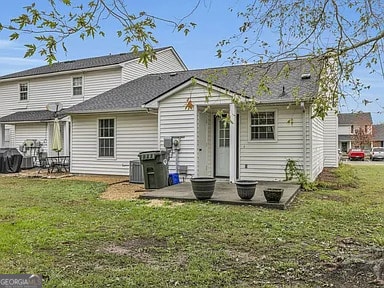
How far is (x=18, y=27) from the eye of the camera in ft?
9.53

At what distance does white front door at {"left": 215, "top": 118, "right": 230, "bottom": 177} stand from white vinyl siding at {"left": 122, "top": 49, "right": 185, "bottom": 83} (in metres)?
8.13

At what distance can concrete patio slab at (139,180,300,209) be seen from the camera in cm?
807

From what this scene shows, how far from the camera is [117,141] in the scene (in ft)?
47.8

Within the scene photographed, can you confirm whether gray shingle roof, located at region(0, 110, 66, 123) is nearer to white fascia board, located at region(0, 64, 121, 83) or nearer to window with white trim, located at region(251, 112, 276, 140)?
white fascia board, located at region(0, 64, 121, 83)

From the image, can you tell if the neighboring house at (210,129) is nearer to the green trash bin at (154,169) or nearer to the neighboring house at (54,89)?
the green trash bin at (154,169)

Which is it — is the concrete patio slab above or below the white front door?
below

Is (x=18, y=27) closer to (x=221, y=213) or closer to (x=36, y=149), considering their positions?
(x=221, y=213)

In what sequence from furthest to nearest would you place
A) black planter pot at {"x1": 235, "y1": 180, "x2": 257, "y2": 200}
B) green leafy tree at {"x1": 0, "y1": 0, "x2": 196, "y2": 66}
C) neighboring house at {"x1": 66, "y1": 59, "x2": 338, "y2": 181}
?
neighboring house at {"x1": 66, "y1": 59, "x2": 338, "y2": 181}
black planter pot at {"x1": 235, "y1": 180, "x2": 257, "y2": 200}
green leafy tree at {"x1": 0, "y1": 0, "x2": 196, "y2": 66}

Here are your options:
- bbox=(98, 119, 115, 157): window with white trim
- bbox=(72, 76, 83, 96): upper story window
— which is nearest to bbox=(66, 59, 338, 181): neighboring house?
bbox=(98, 119, 115, 157): window with white trim

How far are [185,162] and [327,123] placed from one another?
10.7 metres

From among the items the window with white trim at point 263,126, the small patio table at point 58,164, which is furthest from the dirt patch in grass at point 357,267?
the small patio table at point 58,164

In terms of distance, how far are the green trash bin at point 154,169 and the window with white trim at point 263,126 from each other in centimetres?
310

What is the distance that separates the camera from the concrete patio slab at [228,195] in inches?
318

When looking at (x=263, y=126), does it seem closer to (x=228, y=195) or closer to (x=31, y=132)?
(x=228, y=195)
